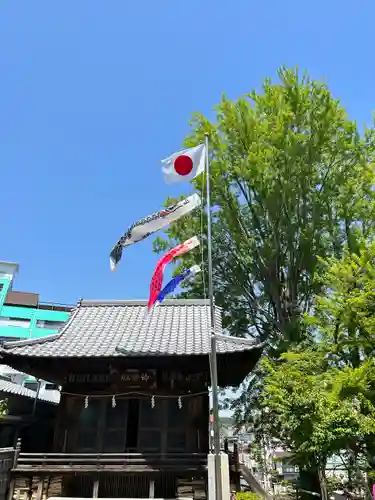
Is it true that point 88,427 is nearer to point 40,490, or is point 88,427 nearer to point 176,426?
point 40,490

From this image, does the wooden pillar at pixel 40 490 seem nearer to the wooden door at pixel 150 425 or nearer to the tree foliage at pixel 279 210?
the wooden door at pixel 150 425

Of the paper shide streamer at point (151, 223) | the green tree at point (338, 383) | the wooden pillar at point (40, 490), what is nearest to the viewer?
the paper shide streamer at point (151, 223)

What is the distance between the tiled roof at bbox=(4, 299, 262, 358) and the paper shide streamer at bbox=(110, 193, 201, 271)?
3.23m

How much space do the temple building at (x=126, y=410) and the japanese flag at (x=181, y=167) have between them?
16.3 ft

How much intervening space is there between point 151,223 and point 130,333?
217 inches

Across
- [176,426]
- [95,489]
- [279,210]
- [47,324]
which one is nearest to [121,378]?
[176,426]

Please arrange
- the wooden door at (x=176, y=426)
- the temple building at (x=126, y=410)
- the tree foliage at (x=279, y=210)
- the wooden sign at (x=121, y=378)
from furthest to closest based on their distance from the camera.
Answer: the tree foliage at (x=279, y=210) < the wooden sign at (x=121, y=378) < the wooden door at (x=176, y=426) < the temple building at (x=126, y=410)

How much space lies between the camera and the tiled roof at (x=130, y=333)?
11.9m

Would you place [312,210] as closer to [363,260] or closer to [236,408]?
[363,260]

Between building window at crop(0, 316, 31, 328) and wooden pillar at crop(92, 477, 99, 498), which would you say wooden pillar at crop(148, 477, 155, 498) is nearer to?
wooden pillar at crop(92, 477, 99, 498)

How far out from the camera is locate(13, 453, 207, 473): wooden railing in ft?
35.6

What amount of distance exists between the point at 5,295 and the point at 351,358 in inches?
1961

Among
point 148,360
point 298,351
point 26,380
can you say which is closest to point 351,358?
point 298,351

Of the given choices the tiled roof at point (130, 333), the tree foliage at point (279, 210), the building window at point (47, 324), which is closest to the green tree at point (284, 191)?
the tree foliage at point (279, 210)
